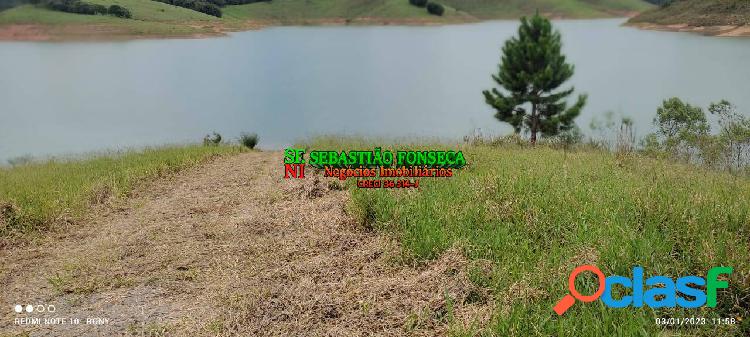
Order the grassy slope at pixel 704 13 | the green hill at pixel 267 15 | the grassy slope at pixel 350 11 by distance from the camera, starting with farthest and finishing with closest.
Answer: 1. the grassy slope at pixel 704 13
2. the grassy slope at pixel 350 11
3. the green hill at pixel 267 15

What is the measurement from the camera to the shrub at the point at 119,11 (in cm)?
6426

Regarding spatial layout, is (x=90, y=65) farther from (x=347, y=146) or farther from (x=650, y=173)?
(x=650, y=173)

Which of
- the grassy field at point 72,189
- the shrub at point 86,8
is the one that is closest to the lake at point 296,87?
the shrub at point 86,8

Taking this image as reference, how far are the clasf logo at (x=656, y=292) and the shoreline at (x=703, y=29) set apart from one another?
4016 inches

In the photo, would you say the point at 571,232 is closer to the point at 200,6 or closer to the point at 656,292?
the point at 656,292

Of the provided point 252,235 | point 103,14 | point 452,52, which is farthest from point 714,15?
point 252,235

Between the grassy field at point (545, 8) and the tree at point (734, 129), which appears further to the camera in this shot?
the grassy field at point (545, 8)

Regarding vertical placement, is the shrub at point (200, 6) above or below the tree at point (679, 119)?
above

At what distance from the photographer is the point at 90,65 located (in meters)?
80.6

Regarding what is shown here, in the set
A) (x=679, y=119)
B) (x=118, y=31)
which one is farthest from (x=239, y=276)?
(x=118, y=31)

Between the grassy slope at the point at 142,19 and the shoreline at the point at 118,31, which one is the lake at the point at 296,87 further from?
the grassy slope at the point at 142,19

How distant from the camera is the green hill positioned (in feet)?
194

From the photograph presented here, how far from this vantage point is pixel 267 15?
128 metres

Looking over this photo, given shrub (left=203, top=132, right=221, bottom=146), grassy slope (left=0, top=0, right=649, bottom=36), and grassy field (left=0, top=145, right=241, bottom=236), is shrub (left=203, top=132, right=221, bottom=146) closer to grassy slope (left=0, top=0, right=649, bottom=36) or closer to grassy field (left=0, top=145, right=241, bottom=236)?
grassy field (left=0, top=145, right=241, bottom=236)
